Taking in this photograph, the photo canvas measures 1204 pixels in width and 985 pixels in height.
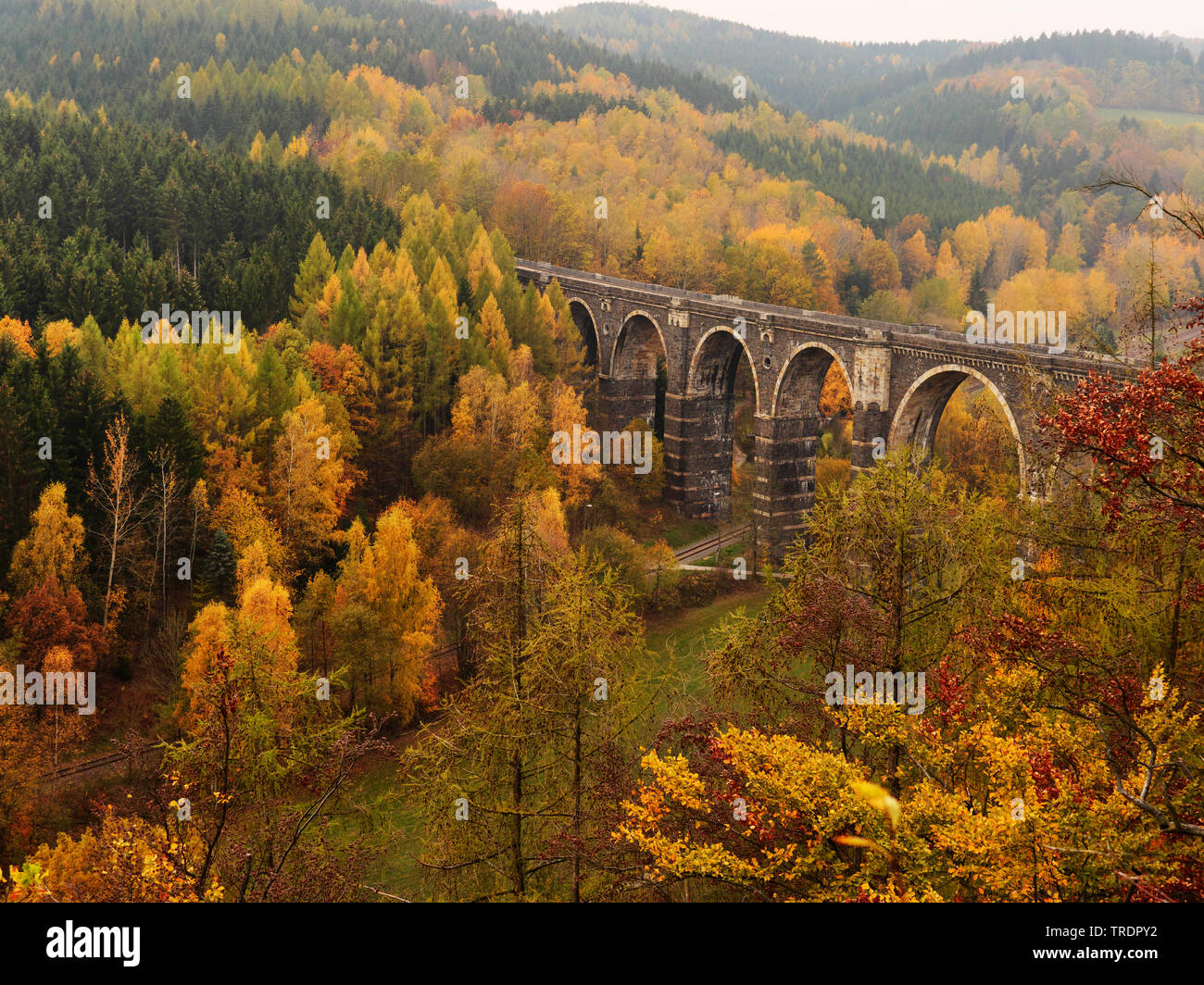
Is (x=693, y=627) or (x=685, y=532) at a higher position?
(x=685, y=532)

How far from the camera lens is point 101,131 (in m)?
117

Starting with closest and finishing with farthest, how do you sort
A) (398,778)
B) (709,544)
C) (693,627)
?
1. (398,778)
2. (693,627)
3. (709,544)

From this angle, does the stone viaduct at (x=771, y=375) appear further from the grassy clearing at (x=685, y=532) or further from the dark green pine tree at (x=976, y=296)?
the dark green pine tree at (x=976, y=296)

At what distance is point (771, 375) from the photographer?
7831 cm

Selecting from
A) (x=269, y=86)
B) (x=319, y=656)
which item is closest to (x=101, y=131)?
(x=269, y=86)

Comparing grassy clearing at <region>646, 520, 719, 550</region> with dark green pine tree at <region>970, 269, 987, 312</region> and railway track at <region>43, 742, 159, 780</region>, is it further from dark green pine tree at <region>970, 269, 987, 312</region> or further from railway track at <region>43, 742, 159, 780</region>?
dark green pine tree at <region>970, 269, 987, 312</region>

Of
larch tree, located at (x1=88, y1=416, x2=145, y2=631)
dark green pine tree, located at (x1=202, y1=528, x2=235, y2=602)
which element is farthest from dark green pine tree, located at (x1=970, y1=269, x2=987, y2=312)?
larch tree, located at (x1=88, y1=416, x2=145, y2=631)

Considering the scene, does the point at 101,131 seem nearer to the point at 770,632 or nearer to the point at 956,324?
the point at 956,324

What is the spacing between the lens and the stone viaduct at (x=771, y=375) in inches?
2571

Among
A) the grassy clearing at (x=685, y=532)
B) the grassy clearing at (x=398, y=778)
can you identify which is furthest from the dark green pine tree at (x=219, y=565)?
the grassy clearing at (x=685, y=532)

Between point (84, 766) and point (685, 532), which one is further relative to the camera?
point (685, 532)

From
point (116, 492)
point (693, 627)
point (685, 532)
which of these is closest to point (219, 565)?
point (116, 492)

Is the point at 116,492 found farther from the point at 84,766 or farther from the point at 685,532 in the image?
the point at 685,532

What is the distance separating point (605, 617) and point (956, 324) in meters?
130
